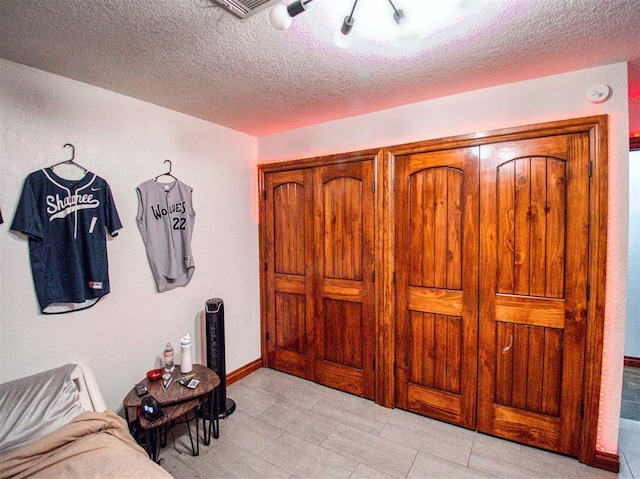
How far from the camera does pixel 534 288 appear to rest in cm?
211

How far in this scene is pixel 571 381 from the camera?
2.03 m

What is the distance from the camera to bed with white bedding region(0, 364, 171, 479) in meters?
1.25

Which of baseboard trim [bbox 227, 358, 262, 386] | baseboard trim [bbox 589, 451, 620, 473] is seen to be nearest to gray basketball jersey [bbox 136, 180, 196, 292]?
baseboard trim [bbox 227, 358, 262, 386]

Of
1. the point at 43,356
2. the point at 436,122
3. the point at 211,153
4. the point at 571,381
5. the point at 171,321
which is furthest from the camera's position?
the point at 211,153

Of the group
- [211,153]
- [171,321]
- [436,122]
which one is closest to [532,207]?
[436,122]

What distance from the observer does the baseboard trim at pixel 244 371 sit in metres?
3.08

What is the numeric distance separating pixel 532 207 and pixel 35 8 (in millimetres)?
2880

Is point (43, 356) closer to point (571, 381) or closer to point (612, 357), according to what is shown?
point (571, 381)

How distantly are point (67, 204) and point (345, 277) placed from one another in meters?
2.12

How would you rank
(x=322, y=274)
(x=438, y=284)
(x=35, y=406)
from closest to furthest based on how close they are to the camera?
(x=35, y=406) < (x=438, y=284) < (x=322, y=274)

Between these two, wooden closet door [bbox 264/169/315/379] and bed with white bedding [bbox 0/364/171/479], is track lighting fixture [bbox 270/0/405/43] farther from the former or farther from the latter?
bed with white bedding [bbox 0/364/171/479]

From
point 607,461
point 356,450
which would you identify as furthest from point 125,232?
point 607,461

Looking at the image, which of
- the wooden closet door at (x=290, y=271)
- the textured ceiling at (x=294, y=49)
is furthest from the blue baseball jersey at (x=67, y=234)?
the wooden closet door at (x=290, y=271)

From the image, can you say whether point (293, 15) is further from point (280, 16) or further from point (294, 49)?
point (294, 49)
